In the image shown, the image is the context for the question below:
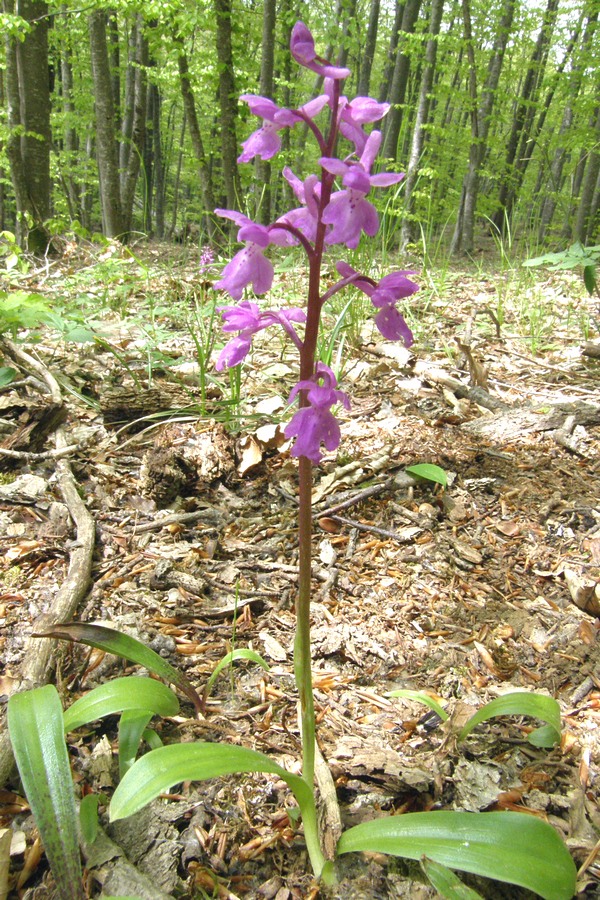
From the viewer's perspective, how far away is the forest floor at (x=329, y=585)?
4.80 feet

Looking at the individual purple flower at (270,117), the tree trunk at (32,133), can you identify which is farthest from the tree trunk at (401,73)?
the individual purple flower at (270,117)

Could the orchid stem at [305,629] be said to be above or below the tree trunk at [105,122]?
below

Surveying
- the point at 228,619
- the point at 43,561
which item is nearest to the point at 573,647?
the point at 228,619

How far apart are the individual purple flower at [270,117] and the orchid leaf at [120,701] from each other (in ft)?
4.27

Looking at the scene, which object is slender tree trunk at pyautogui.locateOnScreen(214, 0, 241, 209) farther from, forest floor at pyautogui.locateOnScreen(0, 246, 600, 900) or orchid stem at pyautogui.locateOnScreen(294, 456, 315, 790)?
orchid stem at pyautogui.locateOnScreen(294, 456, 315, 790)

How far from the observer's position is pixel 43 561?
2213mm

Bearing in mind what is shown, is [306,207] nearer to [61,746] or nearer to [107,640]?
[107,640]

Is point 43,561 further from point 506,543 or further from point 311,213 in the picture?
point 506,543

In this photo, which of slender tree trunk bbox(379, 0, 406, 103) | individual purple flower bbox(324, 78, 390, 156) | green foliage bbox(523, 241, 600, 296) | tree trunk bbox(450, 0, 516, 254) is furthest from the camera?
slender tree trunk bbox(379, 0, 406, 103)

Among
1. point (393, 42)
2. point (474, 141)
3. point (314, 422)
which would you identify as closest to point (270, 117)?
point (314, 422)

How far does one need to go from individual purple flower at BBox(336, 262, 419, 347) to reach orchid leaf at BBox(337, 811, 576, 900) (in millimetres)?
1080

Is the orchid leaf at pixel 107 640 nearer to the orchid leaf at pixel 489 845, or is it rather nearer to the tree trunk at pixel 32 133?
the orchid leaf at pixel 489 845

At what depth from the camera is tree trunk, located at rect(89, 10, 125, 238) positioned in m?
9.12

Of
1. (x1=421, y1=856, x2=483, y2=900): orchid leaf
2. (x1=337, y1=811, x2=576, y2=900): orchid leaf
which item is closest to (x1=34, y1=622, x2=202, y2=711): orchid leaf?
(x1=337, y1=811, x2=576, y2=900): orchid leaf
